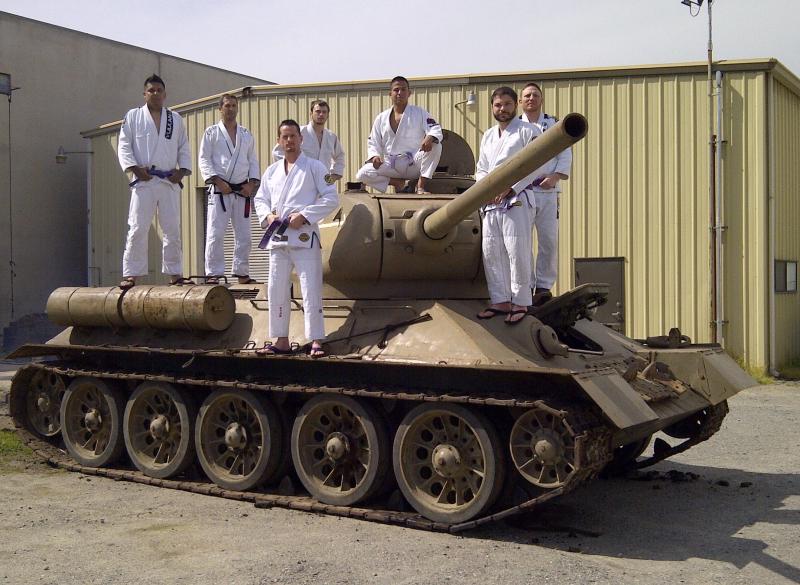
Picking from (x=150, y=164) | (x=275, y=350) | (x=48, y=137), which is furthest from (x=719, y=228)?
(x=48, y=137)

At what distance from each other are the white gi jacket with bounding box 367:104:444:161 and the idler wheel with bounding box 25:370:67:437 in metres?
4.53

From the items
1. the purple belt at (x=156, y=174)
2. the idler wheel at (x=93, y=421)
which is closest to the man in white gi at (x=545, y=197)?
the purple belt at (x=156, y=174)

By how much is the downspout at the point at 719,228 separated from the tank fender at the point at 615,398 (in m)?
9.84

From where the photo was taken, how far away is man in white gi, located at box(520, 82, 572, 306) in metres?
9.65

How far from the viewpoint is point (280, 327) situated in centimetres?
881

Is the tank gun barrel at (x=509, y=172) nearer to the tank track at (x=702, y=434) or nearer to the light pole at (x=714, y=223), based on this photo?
the tank track at (x=702, y=434)

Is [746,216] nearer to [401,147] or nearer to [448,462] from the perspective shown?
[401,147]

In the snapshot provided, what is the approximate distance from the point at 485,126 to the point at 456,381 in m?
11.9

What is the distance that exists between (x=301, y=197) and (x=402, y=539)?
3.37m

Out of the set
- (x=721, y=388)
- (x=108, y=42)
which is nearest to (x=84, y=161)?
(x=108, y=42)

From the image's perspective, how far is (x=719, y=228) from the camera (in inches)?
672

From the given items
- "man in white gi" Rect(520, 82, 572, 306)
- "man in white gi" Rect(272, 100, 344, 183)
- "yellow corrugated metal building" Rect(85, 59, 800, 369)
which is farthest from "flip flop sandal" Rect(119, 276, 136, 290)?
"yellow corrugated metal building" Rect(85, 59, 800, 369)

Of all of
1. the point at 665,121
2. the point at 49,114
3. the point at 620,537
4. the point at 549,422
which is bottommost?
the point at 620,537

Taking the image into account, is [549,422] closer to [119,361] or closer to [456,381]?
[456,381]
